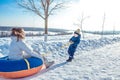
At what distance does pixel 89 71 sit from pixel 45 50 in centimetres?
588

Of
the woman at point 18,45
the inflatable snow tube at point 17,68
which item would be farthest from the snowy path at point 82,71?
the woman at point 18,45

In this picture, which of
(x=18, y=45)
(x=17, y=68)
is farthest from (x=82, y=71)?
(x=18, y=45)

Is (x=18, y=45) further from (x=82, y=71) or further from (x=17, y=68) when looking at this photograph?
(x=82, y=71)

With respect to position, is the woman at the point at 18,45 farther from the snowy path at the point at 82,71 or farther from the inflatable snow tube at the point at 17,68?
the snowy path at the point at 82,71

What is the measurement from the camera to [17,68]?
7.20 m

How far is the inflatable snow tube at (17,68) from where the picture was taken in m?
7.14

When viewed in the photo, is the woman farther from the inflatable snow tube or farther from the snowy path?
the snowy path

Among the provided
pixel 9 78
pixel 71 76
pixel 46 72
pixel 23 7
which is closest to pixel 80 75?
pixel 71 76

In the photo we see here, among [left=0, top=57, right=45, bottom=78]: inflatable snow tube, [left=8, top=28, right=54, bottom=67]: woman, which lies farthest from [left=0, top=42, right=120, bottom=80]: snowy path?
[left=8, top=28, right=54, bottom=67]: woman

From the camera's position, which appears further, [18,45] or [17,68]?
[18,45]

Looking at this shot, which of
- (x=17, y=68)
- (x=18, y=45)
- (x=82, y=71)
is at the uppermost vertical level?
(x=18, y=45)

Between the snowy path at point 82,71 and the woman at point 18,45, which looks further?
the snowy path at point 82,71

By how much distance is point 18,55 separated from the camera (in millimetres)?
7473

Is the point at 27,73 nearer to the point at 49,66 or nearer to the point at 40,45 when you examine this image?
the point at 49,66
